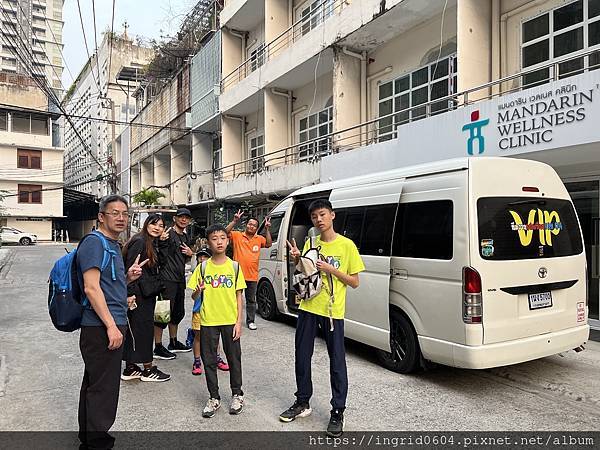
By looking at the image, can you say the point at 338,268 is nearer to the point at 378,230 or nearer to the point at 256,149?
the point at 378,230

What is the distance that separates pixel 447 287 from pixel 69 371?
4204mm

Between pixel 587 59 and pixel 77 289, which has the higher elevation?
pixel 587 59

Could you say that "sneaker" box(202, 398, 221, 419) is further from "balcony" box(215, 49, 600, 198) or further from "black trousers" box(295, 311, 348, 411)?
"balcony" box(215, 49, 600, 198)

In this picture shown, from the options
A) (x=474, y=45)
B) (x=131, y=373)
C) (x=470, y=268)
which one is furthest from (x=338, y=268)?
(x=474, y=45)

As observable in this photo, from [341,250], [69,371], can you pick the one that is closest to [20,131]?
[69,371]

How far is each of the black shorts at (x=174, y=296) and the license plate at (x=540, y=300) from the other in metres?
3.75

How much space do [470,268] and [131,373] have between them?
11.5 ft

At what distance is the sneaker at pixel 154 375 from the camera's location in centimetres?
471

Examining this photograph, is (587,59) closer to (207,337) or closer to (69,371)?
(207,337)

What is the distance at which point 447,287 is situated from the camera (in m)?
4.31

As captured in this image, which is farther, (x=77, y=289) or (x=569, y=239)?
(x=569, y=239)

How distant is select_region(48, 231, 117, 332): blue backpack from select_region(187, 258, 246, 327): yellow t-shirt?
3.27 feet

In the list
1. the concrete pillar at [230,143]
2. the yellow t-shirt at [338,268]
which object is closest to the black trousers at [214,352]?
the yellow t-shirt at [338,268]

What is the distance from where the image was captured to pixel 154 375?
4.73 metres
